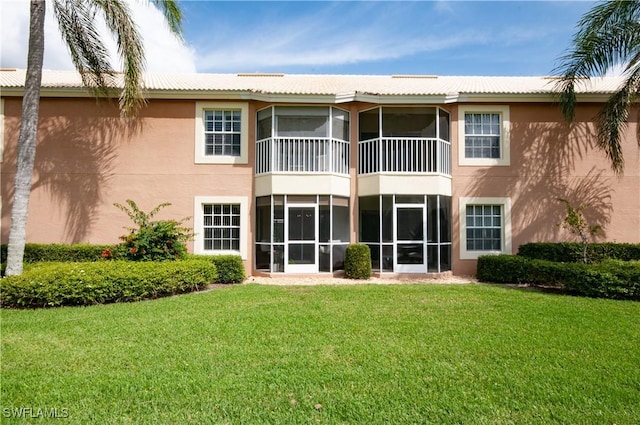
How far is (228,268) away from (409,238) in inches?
255

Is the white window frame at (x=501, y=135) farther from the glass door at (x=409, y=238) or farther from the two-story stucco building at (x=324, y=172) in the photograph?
the glass door at (x=409, y=238)

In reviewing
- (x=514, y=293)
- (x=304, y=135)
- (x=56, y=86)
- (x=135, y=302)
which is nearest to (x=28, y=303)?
(x=135, y=302)

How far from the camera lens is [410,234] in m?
13.3

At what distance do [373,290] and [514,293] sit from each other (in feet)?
12.2

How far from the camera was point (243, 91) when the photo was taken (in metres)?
12.9

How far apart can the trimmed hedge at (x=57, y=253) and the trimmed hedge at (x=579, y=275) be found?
13.0 m

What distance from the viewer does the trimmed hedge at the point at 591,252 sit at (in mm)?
11922

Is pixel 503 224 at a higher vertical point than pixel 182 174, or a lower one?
lower

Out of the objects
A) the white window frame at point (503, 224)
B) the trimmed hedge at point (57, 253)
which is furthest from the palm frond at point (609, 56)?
the trimmed hedge at point (57, 253)

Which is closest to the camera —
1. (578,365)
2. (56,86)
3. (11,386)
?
(11,386)

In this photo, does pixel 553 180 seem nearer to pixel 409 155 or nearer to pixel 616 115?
pixel 616 115

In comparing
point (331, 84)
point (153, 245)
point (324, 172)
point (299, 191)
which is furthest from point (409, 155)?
point (153, 245)

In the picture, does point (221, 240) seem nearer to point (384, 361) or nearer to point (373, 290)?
point (373, 290)

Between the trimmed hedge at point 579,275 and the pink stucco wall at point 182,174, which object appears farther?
the pink stucco wall at point 182,174
